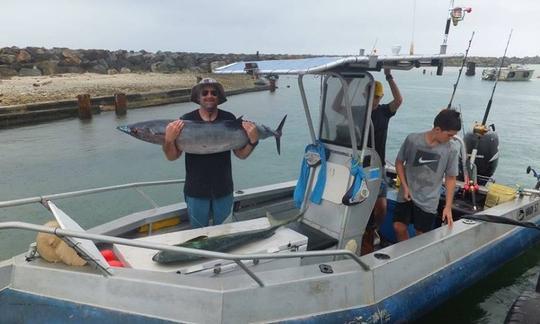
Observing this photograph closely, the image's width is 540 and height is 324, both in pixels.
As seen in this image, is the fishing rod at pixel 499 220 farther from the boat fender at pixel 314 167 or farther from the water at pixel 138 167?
the boat fender at pixel 314 167

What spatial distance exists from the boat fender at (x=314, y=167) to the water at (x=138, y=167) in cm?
128

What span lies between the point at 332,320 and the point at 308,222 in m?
1.35

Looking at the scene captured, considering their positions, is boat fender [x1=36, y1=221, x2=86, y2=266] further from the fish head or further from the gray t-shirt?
the gray t-shirt

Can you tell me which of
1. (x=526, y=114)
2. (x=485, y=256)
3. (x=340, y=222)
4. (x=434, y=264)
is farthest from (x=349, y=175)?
(x=526, y=114)

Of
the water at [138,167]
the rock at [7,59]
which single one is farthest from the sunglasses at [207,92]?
the rock at [7,59]

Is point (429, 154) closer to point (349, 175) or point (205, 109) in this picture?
point (349, 175)

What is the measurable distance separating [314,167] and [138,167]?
35.4 ft

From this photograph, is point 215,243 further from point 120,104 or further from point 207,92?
point 120,104

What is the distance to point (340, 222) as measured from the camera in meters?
4.20

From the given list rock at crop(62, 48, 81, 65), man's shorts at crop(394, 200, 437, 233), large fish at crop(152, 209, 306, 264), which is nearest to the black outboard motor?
man's shorts at crop(394, 200, 437, 233)

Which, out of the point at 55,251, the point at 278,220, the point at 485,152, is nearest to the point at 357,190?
the point at 278,220

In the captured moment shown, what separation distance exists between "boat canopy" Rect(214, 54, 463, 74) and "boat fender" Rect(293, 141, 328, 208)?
917 millimetres

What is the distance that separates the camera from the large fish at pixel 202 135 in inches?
158

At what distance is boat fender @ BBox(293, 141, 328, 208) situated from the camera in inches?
173
